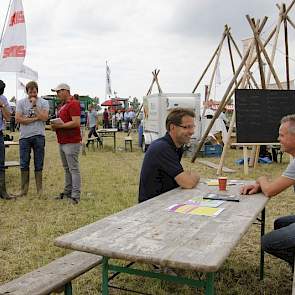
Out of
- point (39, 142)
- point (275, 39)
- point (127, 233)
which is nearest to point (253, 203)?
point (127, 233)

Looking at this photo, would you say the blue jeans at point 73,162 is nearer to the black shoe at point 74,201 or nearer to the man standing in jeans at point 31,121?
the black shoe at point 74,201

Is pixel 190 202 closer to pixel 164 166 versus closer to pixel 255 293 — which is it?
pixel 164 166

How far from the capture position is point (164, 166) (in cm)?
312

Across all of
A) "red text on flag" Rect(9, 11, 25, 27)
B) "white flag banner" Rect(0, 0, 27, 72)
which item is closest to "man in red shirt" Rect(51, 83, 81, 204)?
"white flag banner" Rect(0, 0, 27, 72)

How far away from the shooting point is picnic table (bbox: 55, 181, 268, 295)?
1668 mm

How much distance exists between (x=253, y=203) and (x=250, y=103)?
6.61 metres

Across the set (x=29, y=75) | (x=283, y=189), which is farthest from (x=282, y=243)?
(x=29, y=75)

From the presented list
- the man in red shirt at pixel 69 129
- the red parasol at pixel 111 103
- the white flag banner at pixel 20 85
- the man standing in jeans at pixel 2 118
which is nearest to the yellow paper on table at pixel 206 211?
the man in red shirt at pixel 69 129

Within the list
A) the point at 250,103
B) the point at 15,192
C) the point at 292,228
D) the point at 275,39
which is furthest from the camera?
the point at 275,39

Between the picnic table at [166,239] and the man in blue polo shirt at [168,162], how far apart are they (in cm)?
53

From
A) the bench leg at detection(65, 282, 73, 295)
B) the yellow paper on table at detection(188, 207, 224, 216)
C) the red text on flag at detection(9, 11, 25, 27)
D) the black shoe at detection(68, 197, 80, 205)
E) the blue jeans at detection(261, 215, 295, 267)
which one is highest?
the red text on flag at detection(9, 11, 25, 27)

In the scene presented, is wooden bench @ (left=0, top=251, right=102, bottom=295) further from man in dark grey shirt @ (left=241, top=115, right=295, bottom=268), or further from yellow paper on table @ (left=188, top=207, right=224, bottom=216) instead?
man in dark grey shirt @ (left=241, top=115, right=295, bottom=268)

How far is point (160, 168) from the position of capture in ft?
10.3

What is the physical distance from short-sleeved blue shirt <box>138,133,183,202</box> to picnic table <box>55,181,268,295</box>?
0.52 metres
